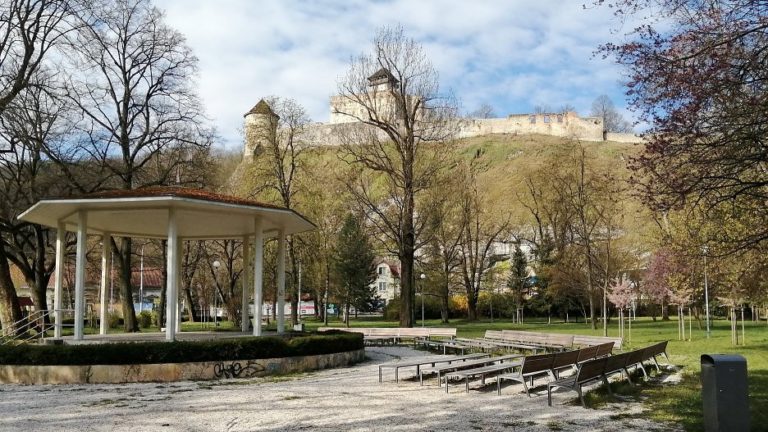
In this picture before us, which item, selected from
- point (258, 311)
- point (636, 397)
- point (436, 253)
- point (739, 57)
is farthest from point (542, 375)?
point (436, 253)

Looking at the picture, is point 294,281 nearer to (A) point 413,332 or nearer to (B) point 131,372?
(A) point 413,332

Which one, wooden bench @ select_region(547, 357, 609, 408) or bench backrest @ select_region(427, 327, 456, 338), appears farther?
bench backrest @ select_region(427, 327, 456, 338)

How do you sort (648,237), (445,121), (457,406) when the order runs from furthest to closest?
1. (648,237)
2. (445,121)
3. (457,406)

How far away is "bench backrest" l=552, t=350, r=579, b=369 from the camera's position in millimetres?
11336

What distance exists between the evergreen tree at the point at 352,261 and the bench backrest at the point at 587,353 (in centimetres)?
3981

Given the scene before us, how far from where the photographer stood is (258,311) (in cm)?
1791

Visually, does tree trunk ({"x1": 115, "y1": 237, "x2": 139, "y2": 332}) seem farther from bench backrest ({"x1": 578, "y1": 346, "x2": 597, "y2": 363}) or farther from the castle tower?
bench backrest ({"x1": 578, "y1": 346, "x2": 597, "y2": 363})

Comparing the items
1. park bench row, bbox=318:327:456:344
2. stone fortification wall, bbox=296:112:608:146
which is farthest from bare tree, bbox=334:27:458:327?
stone fortification wall, bbox=296:112:608:146

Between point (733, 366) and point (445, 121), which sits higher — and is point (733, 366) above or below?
below

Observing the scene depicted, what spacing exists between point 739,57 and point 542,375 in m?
6.98

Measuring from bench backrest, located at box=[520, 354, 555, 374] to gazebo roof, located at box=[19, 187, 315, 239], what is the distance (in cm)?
832

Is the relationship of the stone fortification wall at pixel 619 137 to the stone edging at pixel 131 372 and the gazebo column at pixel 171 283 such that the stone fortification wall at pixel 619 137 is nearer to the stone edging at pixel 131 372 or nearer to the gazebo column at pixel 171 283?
the gazebo column at pixel 171 283

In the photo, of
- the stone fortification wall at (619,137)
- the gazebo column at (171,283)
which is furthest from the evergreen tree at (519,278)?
the stone fortification wall at (619,137)

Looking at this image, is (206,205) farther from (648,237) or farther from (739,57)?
(648,237)
